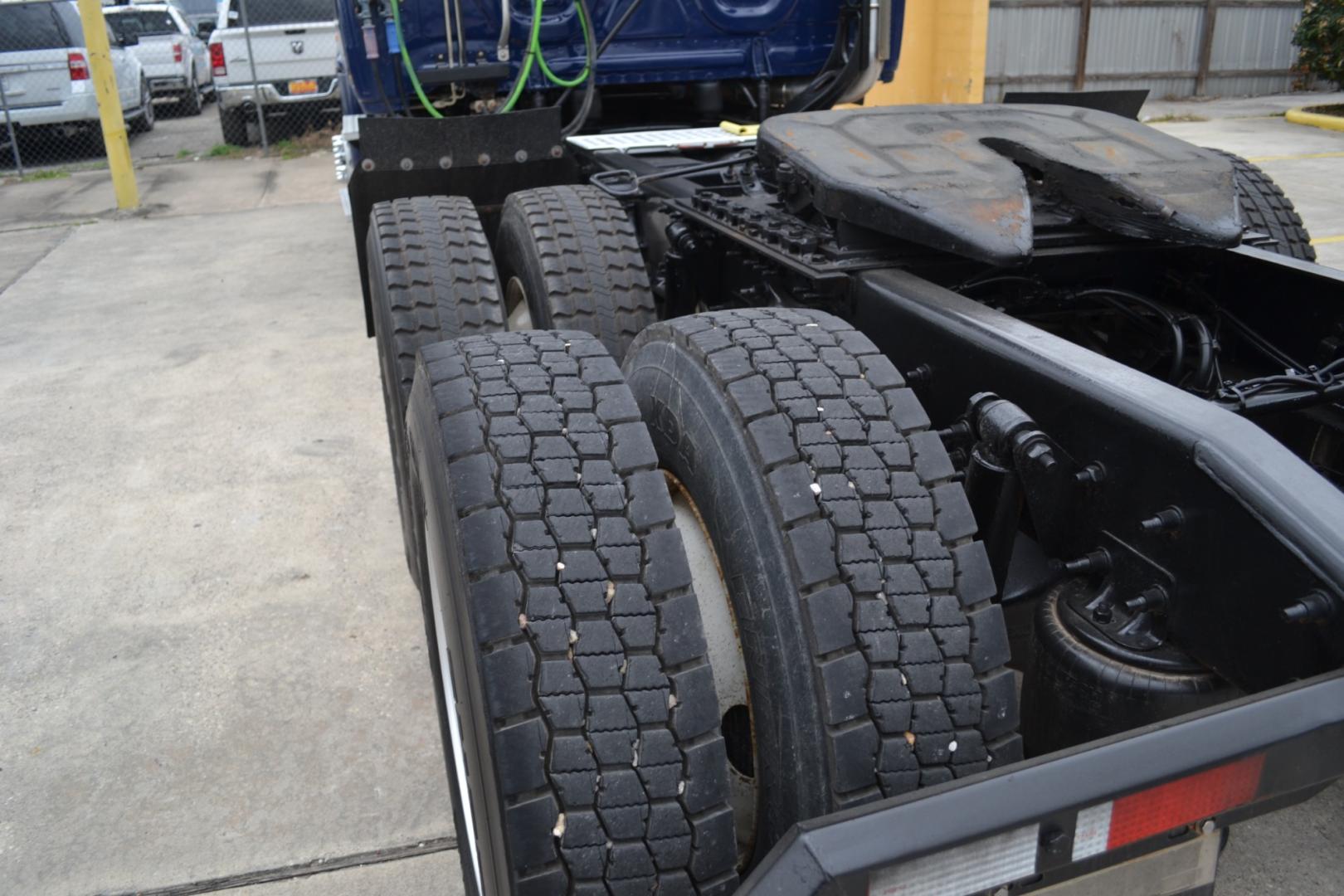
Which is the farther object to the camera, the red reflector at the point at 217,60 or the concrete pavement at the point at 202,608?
the red reflector at the point at 217,60

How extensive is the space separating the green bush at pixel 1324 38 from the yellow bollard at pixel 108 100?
1498 centimetres

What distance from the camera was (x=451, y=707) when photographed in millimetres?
2062

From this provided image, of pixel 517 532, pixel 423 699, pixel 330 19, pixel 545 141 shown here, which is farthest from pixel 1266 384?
pixel 330 19

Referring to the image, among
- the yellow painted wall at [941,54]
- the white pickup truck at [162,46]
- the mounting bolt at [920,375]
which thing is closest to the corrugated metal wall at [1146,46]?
the yellow painted wall at [941,54]

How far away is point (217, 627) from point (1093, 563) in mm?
2788

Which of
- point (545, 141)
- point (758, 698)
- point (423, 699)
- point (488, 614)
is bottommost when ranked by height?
point (423, 699)

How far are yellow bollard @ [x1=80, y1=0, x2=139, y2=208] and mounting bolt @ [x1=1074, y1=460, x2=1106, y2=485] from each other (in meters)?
10.6

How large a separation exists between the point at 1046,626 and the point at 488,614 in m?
0.87

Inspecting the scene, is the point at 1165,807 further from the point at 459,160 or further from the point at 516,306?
the point at 459,160

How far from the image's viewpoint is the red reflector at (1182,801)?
47.6 inches

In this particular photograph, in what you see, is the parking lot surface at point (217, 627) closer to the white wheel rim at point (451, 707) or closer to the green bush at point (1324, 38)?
the white wheel rim at point (451, 707)

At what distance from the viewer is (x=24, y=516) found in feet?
14.4

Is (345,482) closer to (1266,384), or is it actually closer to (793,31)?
(793,31)

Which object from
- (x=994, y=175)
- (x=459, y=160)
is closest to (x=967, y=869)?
(x=994, y=175)
